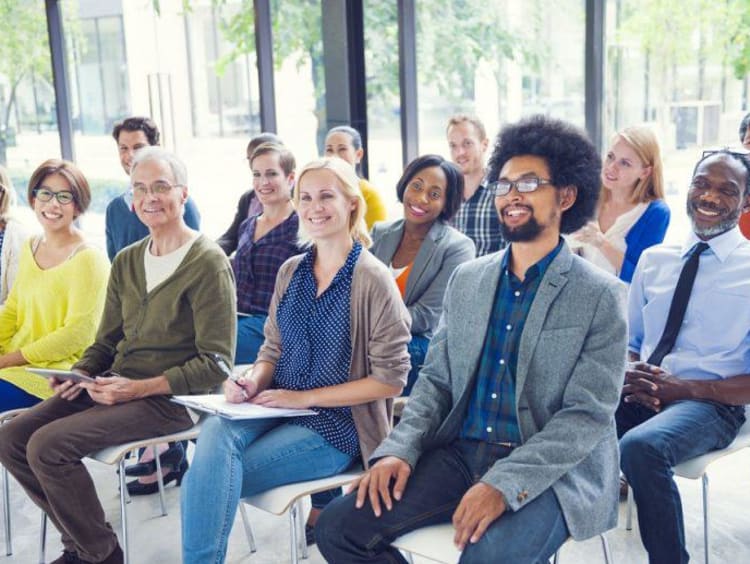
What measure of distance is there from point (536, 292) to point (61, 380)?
64.1 inches

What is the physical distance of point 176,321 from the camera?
9.06ft

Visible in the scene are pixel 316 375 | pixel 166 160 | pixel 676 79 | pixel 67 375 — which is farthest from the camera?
pixel 676 79

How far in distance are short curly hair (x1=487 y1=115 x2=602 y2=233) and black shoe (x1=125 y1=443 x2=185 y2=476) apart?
2.06 metres

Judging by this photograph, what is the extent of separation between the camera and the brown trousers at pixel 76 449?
2602 mm

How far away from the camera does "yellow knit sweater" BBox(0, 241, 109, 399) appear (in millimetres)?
3119

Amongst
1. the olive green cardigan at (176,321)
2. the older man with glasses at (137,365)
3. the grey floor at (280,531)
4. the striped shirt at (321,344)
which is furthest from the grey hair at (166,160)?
the grey floor at (280,531)

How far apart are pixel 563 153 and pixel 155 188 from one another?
1.37 m

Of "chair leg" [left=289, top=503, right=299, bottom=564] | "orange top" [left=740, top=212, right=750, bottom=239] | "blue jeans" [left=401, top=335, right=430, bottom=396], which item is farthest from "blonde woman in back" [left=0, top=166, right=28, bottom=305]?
"orange top" [left=740, top=212, right=750, bottom=239]

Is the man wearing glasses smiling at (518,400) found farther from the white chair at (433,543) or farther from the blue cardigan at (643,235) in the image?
the blue cardigan at (643,235)

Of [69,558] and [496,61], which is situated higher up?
[496,61]

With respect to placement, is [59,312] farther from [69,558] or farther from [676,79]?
[676,79]

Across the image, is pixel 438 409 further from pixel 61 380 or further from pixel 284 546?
pixel 61 380

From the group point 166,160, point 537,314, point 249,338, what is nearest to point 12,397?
point 249,338

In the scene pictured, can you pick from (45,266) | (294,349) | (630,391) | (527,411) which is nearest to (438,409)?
(527,411)
